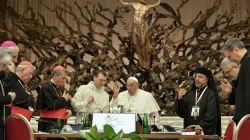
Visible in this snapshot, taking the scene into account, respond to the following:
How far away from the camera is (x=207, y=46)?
10117 millimetres

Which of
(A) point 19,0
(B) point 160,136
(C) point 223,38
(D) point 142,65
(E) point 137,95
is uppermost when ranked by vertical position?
(A) point 19,0

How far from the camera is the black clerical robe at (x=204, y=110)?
237 inches

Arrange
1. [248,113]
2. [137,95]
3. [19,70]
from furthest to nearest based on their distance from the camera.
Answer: [137,95] < [19,70] < [248,113]

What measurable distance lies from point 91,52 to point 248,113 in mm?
6768

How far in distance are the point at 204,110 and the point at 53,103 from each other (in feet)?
7.21

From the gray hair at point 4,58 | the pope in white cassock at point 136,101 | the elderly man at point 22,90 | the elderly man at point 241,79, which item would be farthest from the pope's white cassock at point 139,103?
the elderly man at point 241,79

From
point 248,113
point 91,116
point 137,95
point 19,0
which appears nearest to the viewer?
point 248,113

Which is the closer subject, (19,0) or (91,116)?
(91,116)

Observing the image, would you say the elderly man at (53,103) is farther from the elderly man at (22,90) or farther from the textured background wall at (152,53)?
the textured background wall at (152,53)

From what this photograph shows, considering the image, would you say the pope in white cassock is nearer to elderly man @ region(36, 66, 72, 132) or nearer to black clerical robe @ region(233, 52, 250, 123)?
elderly man @ region(36, 66, 72, 132)

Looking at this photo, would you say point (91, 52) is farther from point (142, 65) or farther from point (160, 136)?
point (160, 136)

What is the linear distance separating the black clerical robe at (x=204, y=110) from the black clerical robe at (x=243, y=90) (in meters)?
1.63

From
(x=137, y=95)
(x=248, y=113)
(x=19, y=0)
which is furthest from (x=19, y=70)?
(x=19, y=0)

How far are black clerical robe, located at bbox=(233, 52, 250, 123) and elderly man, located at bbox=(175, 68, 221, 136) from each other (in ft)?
5.43
